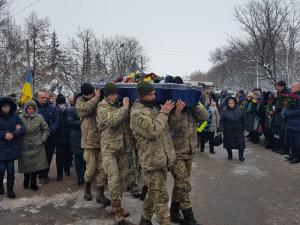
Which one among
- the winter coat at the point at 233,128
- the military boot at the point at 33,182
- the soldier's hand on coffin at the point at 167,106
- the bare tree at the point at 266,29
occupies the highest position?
the bare tree at the point at 266,29

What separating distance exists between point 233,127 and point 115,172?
5.11 meters

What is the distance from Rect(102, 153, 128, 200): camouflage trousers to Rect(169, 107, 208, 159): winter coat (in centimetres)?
95

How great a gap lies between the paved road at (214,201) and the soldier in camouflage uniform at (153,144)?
3.00ft

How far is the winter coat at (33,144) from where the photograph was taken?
636 centimetres

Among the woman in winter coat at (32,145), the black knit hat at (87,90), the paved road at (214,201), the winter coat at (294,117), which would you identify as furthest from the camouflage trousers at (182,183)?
the winter coat at (294,117)

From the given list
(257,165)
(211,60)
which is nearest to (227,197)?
(257,165)

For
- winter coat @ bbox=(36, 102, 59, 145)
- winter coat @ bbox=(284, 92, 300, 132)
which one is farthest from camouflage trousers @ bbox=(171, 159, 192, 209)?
winter coat @ bbox=(284, 92, 300, 132)

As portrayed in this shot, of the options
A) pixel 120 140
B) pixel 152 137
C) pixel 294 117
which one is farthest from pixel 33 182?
pixel 294 117

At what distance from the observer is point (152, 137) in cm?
390

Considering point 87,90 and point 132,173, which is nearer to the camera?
point 87,90

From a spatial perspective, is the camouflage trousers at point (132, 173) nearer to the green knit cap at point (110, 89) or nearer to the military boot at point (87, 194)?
the military boot at point (87, 194)

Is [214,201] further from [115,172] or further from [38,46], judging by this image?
[38,46]

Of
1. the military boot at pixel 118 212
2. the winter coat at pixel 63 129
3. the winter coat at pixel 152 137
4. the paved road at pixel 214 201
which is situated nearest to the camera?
the winter coat at pixel 152 137

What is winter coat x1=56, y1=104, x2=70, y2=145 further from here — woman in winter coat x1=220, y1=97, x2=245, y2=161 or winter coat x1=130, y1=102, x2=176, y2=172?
woman in winter coat x1=220, y1=97, x2=245, y2=161
